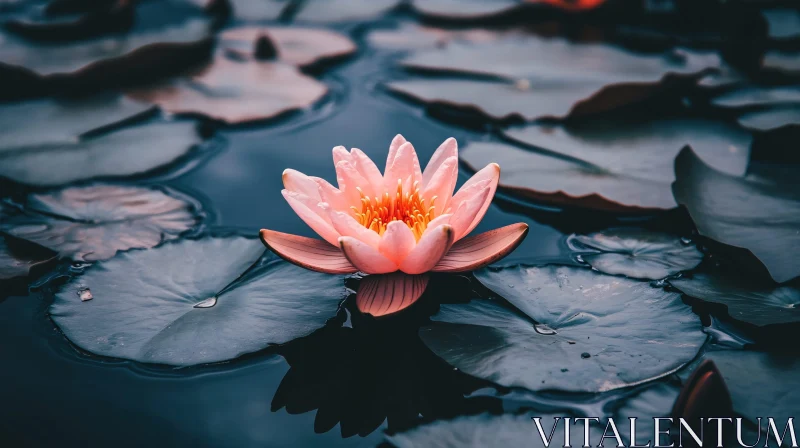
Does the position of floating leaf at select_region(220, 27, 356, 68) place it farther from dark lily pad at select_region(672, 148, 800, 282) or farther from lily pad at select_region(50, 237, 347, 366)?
dark lily pad at select_region(672, 148, 800, 282)

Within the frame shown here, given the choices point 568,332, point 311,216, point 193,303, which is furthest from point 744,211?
point 193,303

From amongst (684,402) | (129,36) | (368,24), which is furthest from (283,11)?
(684,402)

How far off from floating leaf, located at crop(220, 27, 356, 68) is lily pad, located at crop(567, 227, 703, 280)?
249 cm

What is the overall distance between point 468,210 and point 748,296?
99cm

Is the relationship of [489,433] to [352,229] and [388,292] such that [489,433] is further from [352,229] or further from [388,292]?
[352,229]

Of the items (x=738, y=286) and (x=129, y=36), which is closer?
(x=738, y=286)

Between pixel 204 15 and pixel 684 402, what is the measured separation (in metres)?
4.29

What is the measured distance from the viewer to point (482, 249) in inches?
80.8

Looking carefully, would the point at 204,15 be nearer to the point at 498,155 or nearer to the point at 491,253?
the point at 498,155

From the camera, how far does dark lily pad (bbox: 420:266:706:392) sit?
1.75 m

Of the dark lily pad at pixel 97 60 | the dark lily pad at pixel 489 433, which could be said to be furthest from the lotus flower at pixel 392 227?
the dark lily pad at pixel 97 60

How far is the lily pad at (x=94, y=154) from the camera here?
2.84 metres

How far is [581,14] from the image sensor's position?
5.05 meters

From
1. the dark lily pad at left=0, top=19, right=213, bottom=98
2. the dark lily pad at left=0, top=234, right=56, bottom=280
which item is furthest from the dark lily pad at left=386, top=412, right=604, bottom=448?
the dark lily pad at left=0, top=19, right=213, bottom=98
